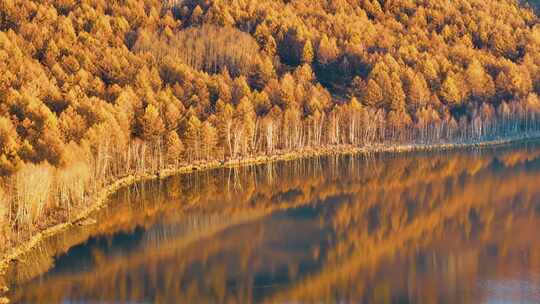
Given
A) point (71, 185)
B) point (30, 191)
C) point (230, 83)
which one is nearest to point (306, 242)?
point (71, 185)

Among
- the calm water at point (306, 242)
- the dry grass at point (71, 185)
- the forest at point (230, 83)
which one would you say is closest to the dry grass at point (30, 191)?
the forest at point (230, 83)

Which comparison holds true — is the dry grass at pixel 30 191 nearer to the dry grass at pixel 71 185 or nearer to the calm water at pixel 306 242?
the calm water at pixel 306 242

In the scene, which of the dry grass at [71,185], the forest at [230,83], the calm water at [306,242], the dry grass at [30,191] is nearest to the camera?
the calm water at [306,242]

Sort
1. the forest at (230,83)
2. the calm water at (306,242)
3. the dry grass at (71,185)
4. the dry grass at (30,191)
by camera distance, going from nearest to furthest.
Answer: the calm water at (306,242) < the dry grass at (30,191) < the dry grass at (71,185) < the forest at (230,83)

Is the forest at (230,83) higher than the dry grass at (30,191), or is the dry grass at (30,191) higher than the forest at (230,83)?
the forest at (230,83)

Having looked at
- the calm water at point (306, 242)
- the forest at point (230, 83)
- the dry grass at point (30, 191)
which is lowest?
the calm water at point (306, 242)

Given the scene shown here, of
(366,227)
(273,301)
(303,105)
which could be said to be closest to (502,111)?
(303,105)

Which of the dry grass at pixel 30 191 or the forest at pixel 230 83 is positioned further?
the forest at pixel 230 83

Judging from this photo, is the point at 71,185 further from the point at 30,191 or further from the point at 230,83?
the point at 230,83
